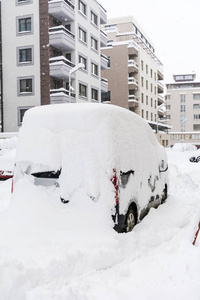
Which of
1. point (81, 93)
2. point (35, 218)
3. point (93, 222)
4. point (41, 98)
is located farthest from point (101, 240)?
point (81, 93)

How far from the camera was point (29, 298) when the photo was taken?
3055mm

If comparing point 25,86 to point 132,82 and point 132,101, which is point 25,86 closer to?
point 132,101

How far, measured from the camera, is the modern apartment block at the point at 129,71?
50562 mm

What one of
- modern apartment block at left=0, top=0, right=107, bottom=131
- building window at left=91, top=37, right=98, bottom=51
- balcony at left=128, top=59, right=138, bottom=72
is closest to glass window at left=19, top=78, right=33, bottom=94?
modern apartment block at left=0, top=0, right=107, bottom=131

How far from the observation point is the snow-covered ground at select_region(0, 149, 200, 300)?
327 centimetres

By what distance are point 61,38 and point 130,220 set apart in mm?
26691

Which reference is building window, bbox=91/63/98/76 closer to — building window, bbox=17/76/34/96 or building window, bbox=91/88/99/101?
building window, bbox=91/88/99/101

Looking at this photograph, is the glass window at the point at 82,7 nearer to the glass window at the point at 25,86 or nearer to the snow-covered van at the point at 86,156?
the glass window at the point at 25,86

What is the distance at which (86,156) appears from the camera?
4656mm

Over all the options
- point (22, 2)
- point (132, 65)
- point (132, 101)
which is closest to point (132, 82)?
point (132, 65)

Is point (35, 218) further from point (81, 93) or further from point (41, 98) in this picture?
point (81, 93)

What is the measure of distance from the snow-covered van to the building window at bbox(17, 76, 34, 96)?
26558 mm

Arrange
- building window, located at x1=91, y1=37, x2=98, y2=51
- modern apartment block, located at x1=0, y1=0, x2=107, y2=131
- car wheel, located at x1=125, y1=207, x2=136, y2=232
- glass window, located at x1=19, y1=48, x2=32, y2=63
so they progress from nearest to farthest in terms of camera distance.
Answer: car wheel, located at x1=125, y1=207, x2=136, y2=232
modern apartment block, located at x1=0, y1=0, x2=107, y2=131
glass window, located at x1=19, y1=48, x2=32, y2=63
building window, located at x1=91, y1=37, x2=98, y2=51

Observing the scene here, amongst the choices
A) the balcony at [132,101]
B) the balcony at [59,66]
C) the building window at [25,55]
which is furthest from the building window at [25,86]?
the balcony at [132,101]
